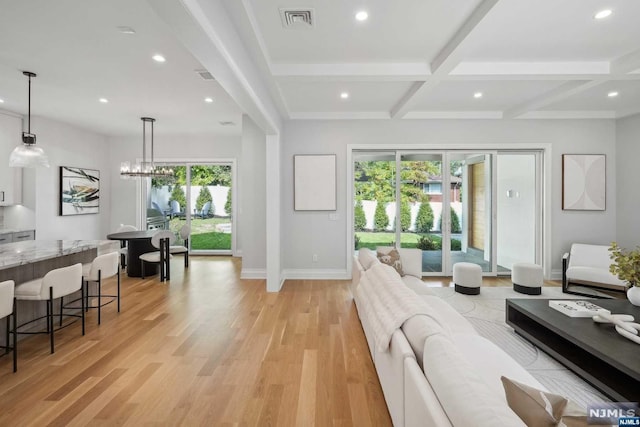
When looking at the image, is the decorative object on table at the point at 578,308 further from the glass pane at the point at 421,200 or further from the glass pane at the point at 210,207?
the glass pane at the point at 210,207

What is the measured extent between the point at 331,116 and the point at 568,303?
4154 millimetres

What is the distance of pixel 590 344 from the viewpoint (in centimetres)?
228

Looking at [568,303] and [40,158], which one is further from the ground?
[40,158]

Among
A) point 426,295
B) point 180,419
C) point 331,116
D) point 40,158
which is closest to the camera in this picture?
point 180,419

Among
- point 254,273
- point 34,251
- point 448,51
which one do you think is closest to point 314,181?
point 254,273

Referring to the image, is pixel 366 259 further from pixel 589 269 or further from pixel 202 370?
pixel 589 269

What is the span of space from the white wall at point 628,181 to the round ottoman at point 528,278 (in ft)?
6.81

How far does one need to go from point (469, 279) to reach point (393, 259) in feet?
4.61

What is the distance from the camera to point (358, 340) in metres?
3.17

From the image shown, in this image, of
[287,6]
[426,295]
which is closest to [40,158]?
[287,6]

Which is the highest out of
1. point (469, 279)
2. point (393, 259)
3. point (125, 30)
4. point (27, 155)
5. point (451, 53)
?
point (125, 30)

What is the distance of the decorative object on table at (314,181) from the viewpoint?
5.61 metres

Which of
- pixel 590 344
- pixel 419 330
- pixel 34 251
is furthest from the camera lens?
pixel 34 251

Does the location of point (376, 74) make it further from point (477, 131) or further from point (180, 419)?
point (180, 419)
